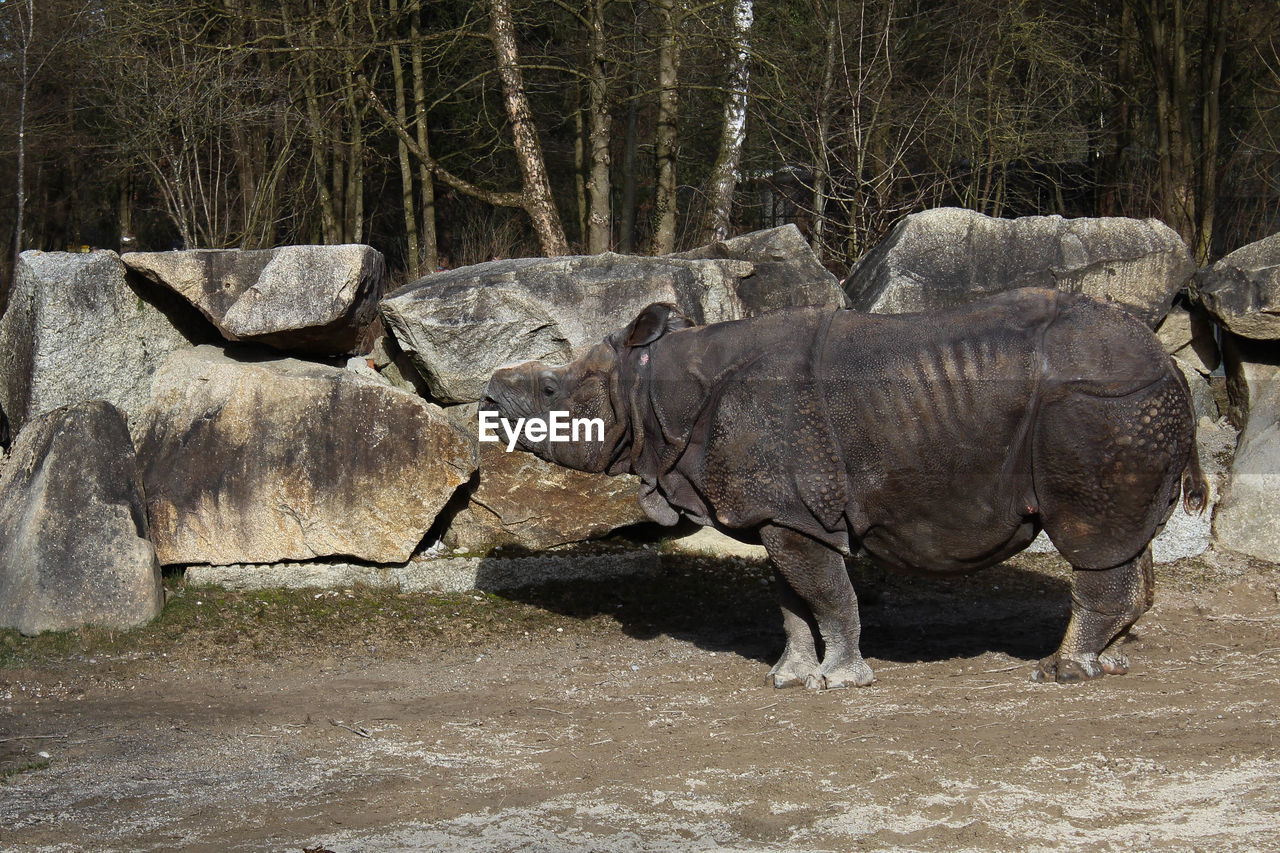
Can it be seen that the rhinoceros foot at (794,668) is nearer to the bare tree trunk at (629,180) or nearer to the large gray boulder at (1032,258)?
the large gray boulder at (1032,258)

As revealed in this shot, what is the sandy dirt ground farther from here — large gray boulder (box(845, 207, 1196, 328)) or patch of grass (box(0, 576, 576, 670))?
large gray boulder (box(845, 207, 1196, 328))

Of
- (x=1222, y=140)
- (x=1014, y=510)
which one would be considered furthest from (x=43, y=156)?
(x=1014, y=510)

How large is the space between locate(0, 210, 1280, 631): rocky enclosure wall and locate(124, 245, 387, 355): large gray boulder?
0.04 ft

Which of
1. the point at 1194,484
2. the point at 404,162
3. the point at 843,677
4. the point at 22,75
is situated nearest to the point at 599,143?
the point at 404,162

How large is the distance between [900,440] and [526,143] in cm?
804

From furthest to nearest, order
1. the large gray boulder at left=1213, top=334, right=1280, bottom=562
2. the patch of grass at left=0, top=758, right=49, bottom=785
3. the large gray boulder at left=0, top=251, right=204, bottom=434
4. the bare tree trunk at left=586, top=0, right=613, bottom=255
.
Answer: the bare tree trunk at left=586, top=0, right=613, bottom=255
the large gray boulder at left=1213, top=334, right=1280, bottom=562
the large gray boulder at left=0, top=251, right=204, bottom=434
the patch of grass at left=0, top=758, right=49, bottom=785

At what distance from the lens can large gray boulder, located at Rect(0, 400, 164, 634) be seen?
6.80 metres

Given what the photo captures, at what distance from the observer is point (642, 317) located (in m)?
5.84

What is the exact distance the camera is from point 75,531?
22.7 feet

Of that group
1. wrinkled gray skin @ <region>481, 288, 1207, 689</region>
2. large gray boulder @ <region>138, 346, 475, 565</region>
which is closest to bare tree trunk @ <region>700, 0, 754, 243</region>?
large gray boulder @ <region>138, 346, 475, 565</region>

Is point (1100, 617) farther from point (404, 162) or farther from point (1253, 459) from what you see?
point (404, 162)

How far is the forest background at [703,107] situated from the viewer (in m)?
12.7

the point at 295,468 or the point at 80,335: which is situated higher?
the point at 80,335

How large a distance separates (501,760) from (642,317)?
82.6 inches
